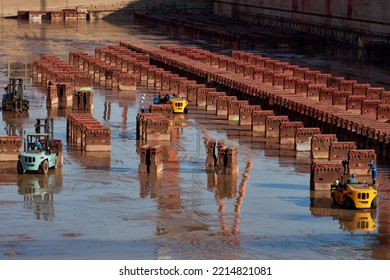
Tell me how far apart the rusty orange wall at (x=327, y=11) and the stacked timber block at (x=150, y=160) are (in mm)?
71558

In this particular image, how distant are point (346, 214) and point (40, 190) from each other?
12752 mm

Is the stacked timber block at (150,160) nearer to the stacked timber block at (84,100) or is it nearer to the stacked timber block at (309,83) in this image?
the stacked timber block at (309,83)

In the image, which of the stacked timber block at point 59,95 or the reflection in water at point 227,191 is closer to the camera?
the reflection in water at point 227,191

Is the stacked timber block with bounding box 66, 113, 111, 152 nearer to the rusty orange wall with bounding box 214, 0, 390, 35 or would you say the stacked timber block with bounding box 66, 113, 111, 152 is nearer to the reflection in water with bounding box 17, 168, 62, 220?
the reflection in water with bounding box 17, 168, 62, 220

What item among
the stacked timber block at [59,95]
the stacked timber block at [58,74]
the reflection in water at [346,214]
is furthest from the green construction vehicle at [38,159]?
the stacked timber block at [58,74]

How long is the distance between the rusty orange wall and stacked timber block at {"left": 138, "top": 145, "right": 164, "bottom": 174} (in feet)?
235

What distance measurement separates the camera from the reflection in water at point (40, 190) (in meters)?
51.5

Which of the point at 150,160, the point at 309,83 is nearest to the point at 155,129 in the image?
the point at 150,160

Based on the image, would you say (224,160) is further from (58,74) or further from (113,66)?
(113,66)

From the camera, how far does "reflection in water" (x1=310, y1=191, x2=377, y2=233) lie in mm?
49188

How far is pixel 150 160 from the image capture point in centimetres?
5903

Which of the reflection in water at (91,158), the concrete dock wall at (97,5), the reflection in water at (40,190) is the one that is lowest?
the concrete dock wall at (97,5)

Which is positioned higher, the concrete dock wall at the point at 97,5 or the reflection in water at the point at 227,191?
the reflection in water at the point at 227,191

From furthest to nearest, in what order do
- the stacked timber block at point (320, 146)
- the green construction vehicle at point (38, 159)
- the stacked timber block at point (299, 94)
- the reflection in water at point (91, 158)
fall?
the stacked timber block at point (299, 94), the stacked timber block at point (320, 146), the reflection in water at point (91, 158), the green construction vehicle at point (38, 159)
